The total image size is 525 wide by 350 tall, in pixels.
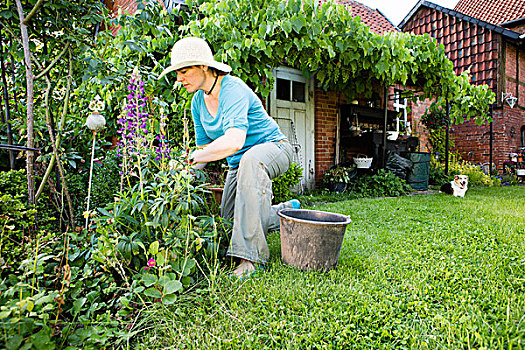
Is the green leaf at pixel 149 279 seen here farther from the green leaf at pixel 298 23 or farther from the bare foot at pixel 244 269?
the green leaf at pixel 298 23

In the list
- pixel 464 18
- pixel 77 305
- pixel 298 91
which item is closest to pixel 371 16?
pixel 298 91

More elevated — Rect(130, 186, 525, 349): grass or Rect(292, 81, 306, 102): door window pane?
Rect(292, 81, 306, 102): door window pane

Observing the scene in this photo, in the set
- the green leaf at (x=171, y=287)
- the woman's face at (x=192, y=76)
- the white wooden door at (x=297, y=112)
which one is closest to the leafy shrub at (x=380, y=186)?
the white wooden door at (x=297, y=112)

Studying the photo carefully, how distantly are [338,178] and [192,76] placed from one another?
14.5ft

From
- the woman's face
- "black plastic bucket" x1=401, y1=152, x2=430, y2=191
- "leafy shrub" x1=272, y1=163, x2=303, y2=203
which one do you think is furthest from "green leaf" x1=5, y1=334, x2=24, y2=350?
"black plastic bucket" x1=401, y1=152, x2=430, y2=191

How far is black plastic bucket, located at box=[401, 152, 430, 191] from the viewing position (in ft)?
20.7

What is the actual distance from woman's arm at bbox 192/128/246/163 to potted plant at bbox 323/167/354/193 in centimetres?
434

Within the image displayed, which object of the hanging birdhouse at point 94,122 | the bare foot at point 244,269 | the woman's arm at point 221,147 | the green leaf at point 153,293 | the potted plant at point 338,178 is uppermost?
the hanging birdhouse at point 94,122

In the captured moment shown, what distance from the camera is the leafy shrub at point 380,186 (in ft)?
18.7

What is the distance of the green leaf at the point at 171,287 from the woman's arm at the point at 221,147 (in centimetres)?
64

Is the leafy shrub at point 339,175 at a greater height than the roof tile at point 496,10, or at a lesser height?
lesser

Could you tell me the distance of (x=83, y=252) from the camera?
1562mm

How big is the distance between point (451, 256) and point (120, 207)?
2034 mm

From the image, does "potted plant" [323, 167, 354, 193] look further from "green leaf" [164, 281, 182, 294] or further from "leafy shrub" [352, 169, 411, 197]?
"green leaf" [164, 281, 182, 294]
